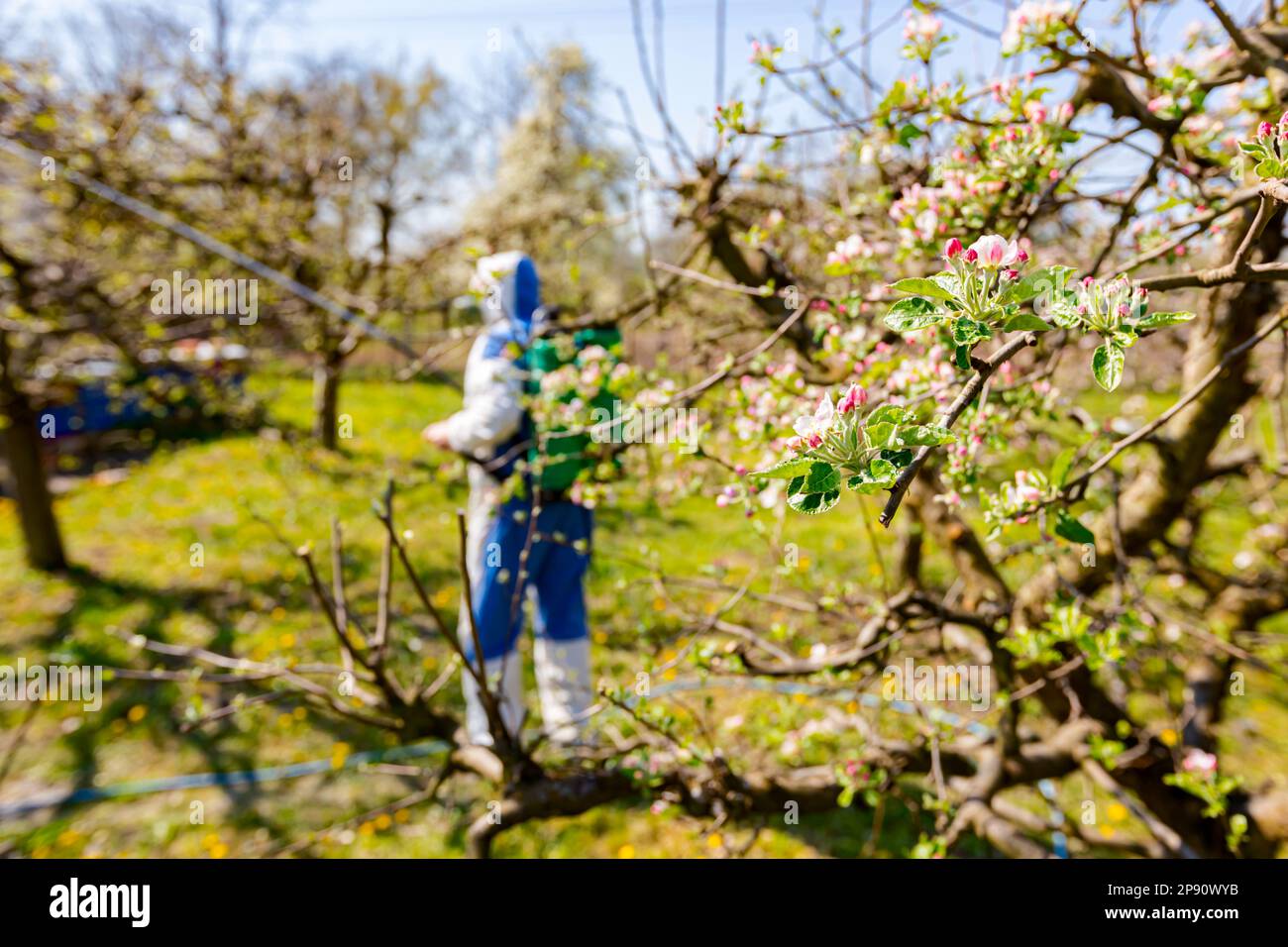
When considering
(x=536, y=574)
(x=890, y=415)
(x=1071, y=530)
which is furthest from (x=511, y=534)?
(x=890, y=415)

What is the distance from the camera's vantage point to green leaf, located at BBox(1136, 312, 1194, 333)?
2.51 ft

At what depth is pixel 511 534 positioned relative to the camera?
121 inches

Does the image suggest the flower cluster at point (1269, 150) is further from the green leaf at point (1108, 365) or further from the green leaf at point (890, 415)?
the green leaf at point (890, 415)

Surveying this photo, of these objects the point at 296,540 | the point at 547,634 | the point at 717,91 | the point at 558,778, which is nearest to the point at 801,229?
the point at 717,91

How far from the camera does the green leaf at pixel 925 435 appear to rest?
0.74m

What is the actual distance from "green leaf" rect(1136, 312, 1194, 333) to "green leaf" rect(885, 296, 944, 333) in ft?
0.75

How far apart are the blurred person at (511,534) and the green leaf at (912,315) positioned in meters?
1.95
